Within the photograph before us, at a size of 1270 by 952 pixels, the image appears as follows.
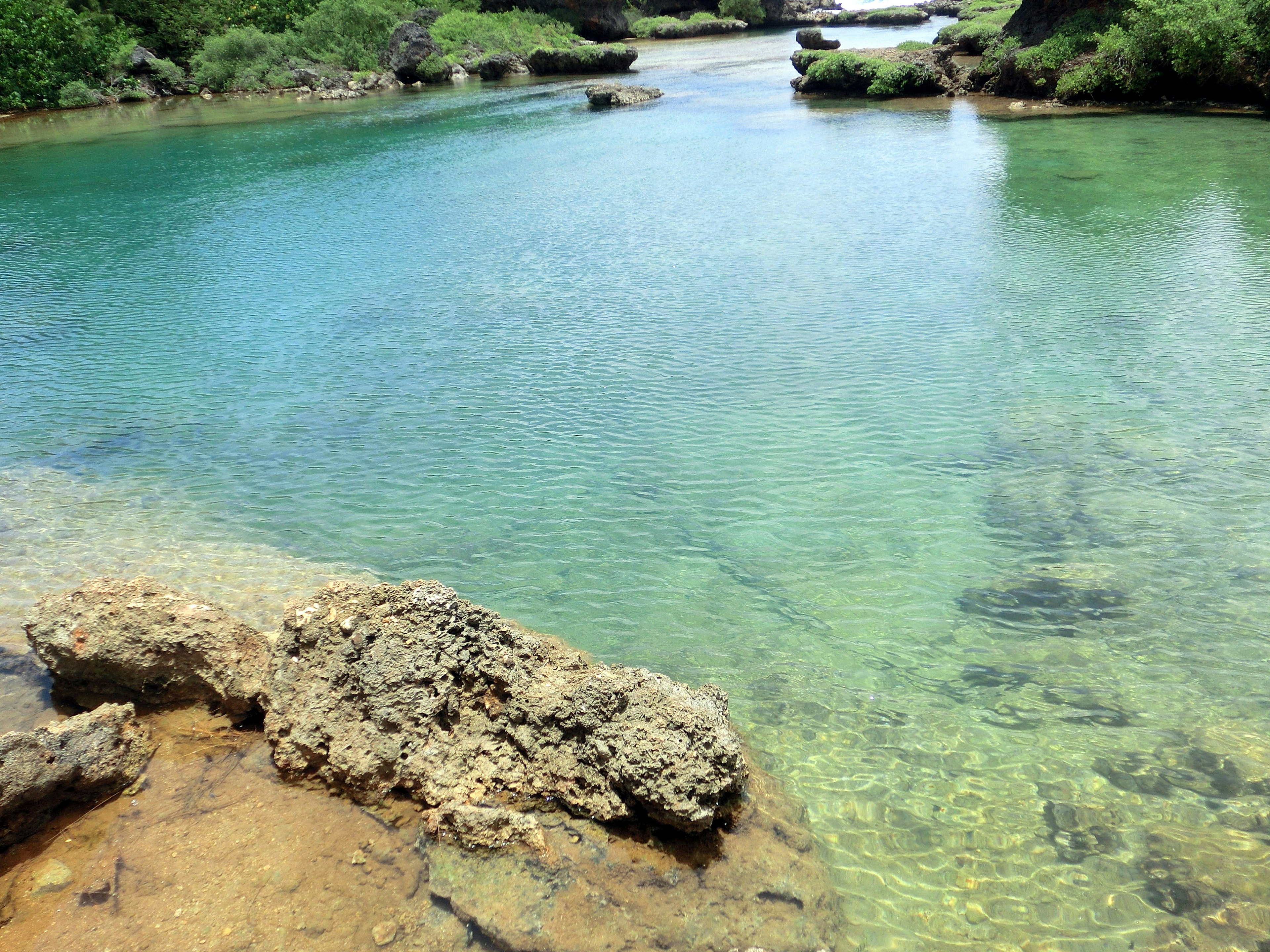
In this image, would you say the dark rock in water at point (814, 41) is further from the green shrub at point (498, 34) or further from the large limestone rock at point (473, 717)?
the large limestone rock at point (473, 717)

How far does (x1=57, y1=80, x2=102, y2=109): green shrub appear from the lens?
42531 millimetres

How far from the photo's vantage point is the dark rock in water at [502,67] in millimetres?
48719

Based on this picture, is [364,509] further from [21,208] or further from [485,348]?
[21,208]

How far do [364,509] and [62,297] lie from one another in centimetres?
Result: 976

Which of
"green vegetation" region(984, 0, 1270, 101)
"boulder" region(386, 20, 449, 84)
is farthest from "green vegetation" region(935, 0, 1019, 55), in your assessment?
"boulder" region(386, 20, 449, 84)

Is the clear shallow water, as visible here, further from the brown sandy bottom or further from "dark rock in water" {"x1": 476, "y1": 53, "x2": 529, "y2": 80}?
"dark rock in water" {"x1": 476, "y1": 53, "x2": 529, "y2": 80}

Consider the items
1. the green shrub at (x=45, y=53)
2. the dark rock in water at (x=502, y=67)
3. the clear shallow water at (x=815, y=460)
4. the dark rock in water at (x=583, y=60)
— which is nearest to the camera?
the clear shallow water at (x=815, y=460)

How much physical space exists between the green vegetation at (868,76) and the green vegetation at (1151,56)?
2.20 meters

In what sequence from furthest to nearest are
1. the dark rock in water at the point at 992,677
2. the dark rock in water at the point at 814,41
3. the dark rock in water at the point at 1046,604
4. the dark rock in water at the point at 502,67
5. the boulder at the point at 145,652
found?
the dark rock in water at the point at 502,67
the dark rock in water at the point at 814,41
the dark rock in water at the point at 1046,604
the dark rock in water at the point at 992,677
the boulder at the point at 145,652

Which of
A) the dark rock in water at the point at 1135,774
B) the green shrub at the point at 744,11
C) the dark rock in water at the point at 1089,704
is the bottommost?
the dark rock in water at the point at 1135,774

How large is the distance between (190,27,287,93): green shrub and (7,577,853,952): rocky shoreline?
50.9 meters

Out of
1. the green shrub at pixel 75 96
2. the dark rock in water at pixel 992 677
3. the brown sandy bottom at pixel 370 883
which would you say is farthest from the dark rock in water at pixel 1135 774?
the green shrub at pixel 75 96

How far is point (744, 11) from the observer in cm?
7106

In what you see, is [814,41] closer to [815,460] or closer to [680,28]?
[680,28]
